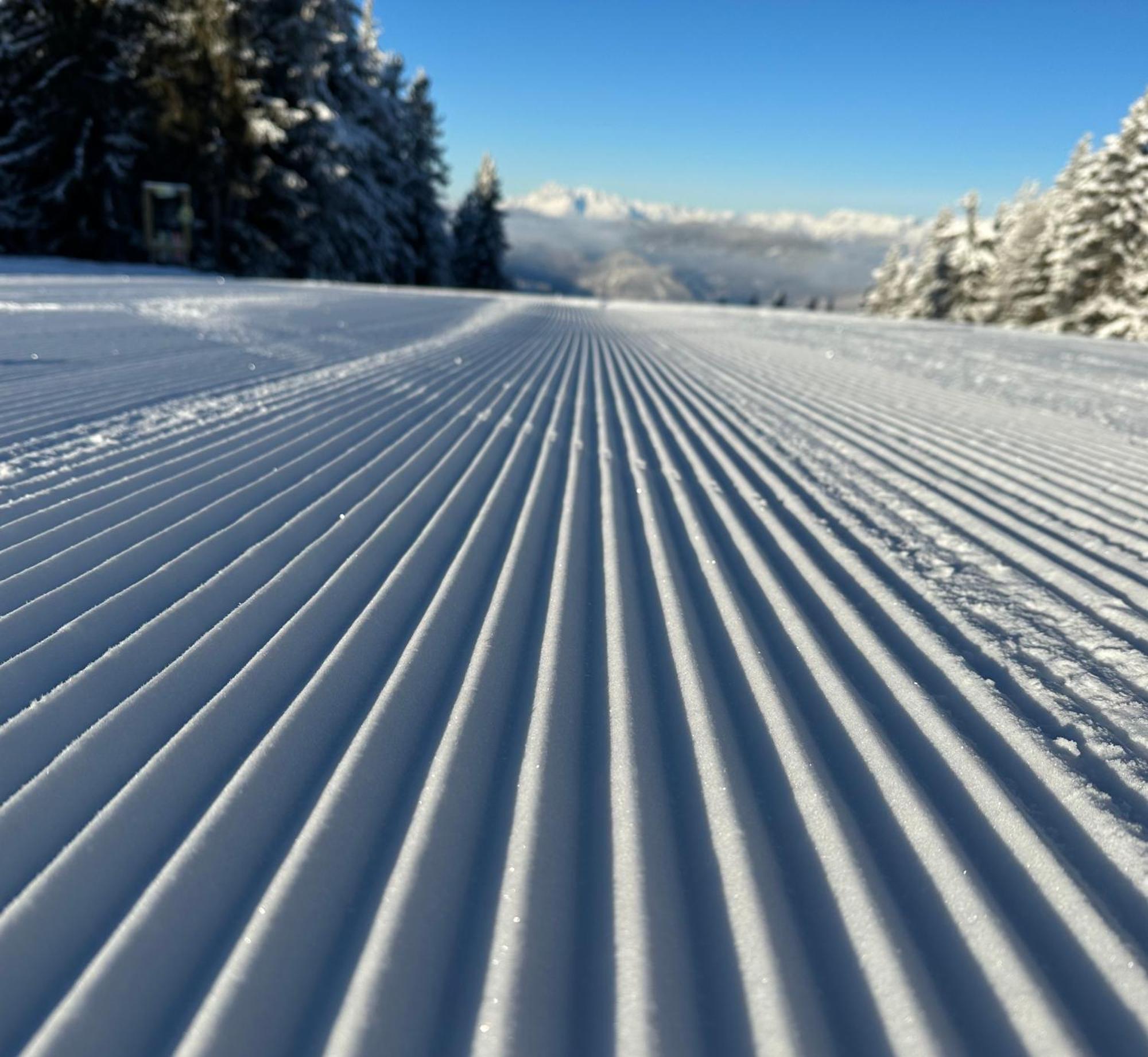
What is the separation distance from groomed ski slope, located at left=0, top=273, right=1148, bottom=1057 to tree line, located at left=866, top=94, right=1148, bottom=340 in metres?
27.1

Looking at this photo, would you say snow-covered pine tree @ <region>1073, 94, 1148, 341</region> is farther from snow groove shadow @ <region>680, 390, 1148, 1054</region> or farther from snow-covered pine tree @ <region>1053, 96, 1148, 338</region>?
snow groove shadow @ <region>680, 390, 1148, 1054</region>

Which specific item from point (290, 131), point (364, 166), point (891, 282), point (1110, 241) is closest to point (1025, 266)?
point (1110, 241)

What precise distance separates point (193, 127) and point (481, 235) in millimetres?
18872

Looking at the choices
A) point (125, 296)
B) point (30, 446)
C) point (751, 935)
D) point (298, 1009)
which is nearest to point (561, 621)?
point (751, 935)

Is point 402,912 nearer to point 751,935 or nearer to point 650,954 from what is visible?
point 650,954

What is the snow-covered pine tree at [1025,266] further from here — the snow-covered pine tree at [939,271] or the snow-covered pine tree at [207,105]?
the snow-covered pine tree at [207,105]

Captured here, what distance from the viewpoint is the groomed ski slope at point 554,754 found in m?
1.21

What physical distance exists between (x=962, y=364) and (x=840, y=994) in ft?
38.0

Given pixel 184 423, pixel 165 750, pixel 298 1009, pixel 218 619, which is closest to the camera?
pixel 298 1009

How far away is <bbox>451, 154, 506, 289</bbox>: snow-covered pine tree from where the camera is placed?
40.5 m

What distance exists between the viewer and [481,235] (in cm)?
4103

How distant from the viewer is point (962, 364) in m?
10.9

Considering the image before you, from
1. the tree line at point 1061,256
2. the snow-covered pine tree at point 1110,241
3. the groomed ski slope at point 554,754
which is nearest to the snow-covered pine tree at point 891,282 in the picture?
the tree line at point 1061,256

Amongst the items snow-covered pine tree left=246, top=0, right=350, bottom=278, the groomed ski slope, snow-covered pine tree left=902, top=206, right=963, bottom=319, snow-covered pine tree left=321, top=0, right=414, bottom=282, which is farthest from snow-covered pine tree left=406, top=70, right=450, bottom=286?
the groomed ski slope
